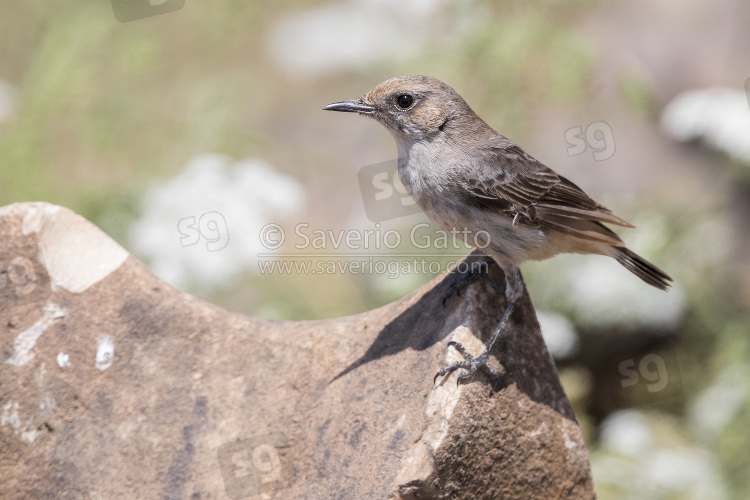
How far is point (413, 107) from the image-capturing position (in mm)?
5230

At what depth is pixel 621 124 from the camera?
365 inches

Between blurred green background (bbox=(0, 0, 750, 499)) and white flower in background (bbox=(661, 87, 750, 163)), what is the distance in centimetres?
3

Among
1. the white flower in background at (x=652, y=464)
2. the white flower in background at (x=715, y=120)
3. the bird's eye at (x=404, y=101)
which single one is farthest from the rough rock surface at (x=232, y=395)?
the white flower in background at (x=715, y=120)

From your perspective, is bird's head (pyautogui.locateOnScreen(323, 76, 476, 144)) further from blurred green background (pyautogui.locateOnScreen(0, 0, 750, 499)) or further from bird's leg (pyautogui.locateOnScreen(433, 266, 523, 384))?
blurred green background (pyautogui.locateOnScreen(0, 0, 750, 499))

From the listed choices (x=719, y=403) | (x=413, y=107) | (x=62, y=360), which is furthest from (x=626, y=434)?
(x=62, y=360)

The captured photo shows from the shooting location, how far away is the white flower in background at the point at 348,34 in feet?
32.6

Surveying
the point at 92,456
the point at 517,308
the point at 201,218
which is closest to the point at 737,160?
the point at 517,308

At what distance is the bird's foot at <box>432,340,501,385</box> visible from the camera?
447 centimetres

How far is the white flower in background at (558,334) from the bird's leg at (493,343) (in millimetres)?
2674

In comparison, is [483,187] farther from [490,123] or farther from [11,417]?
[490,123]

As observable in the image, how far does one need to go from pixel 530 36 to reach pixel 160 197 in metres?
4.50

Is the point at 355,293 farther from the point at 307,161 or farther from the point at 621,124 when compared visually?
the point at 621,124

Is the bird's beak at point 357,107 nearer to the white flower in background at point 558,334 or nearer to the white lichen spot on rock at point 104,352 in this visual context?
the white lichen spot on rock at point 104,352

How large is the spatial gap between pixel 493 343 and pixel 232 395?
1552 mm
